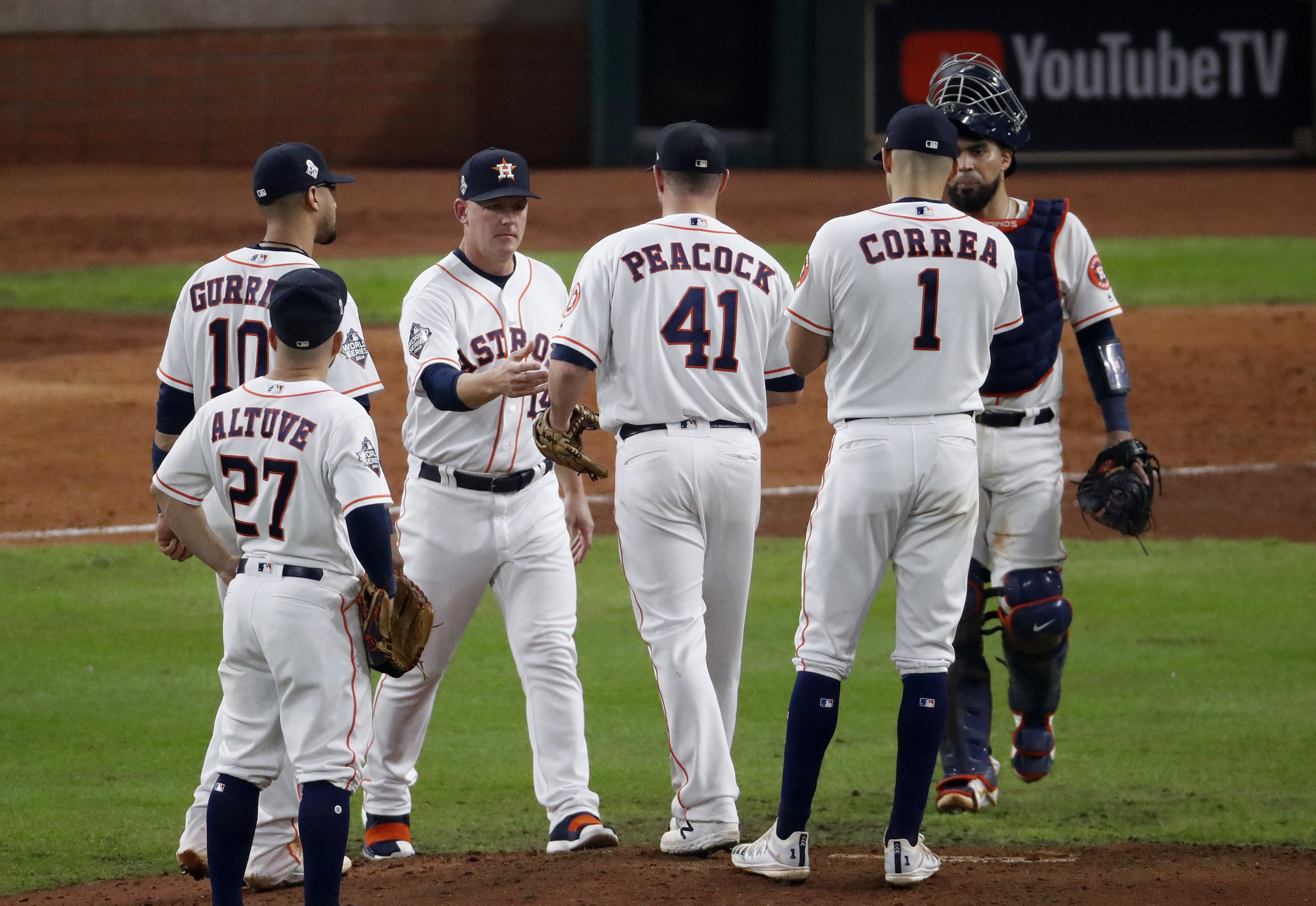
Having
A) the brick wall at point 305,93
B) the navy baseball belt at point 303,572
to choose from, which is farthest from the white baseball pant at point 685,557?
the brick wall at point 305,93

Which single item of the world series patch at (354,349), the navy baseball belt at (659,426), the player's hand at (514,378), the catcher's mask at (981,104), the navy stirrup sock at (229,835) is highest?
the catcher's mask at (981,104)

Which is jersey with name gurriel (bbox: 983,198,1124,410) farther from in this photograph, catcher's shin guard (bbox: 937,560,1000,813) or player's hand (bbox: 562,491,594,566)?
player's hand (bbox: 562,491,594,566)

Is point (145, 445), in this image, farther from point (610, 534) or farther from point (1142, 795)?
point (1142, 795)

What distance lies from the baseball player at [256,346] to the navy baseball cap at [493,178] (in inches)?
17.6

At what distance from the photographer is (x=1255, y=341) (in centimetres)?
1538

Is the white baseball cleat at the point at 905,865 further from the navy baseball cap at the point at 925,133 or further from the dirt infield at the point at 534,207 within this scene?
the dirt infield at the point at 534,207

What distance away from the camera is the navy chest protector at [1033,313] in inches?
218

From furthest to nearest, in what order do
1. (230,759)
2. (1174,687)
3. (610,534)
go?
1. (610,534)
2. (1174,687)
3. (230,759)

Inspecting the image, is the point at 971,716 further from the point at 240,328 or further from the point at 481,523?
the point at 240,328

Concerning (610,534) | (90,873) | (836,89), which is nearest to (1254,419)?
(610,534)

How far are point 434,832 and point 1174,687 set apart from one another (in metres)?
3.33

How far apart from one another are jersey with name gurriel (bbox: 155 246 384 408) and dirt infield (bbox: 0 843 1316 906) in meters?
1.37

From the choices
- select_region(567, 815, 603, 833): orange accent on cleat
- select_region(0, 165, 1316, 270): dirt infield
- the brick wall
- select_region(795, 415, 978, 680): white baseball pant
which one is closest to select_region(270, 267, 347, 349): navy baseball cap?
select_region(795, 415, 978, 680): white baseball pant

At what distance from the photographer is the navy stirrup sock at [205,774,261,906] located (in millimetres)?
4012
